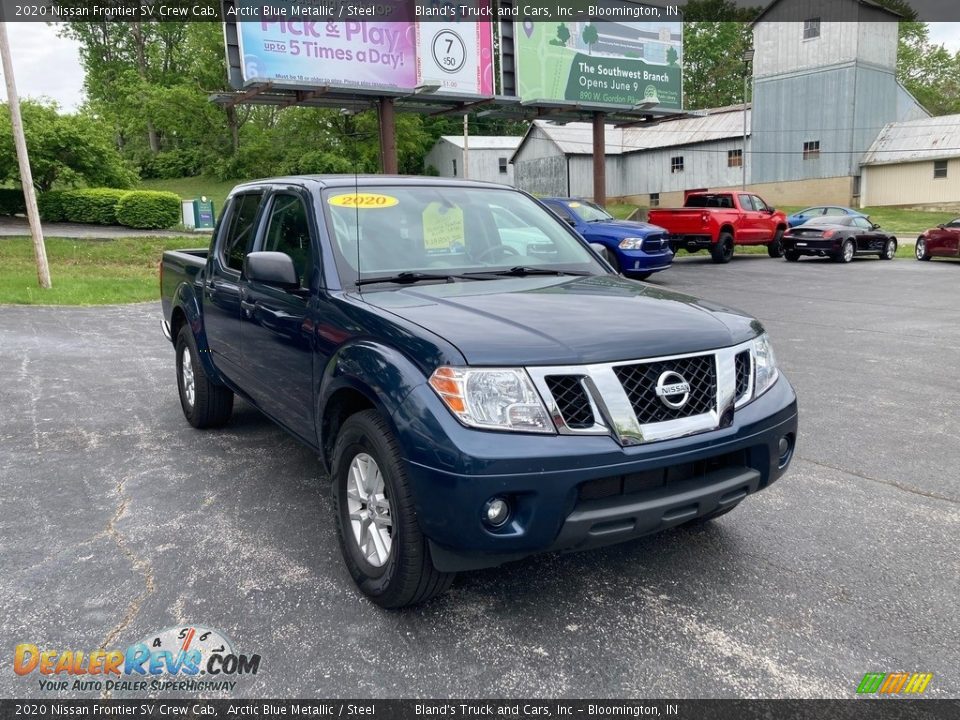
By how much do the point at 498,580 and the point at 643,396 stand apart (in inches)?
46.7

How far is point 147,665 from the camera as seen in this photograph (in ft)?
9.18

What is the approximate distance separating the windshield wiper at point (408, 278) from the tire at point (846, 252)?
20.6m

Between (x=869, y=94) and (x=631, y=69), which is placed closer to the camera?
(x=631, y=69)

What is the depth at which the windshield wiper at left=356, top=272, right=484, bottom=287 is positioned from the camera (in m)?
3.65

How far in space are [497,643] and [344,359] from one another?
1323 millimetres

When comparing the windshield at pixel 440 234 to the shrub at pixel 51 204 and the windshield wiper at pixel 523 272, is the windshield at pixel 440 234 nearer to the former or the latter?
the windshield wiper at pixel 523 272

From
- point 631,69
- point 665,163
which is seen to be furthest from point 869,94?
point 631,69

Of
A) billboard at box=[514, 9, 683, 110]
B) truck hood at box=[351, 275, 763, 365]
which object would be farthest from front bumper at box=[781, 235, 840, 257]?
truck hood at box=[351, 275, 763, 365]

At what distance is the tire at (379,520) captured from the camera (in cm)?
282

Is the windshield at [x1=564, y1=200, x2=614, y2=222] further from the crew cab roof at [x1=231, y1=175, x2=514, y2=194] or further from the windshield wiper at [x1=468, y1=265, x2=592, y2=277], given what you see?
the windshield wiper at [x1=468, y1=265, x2=592, y2=277]

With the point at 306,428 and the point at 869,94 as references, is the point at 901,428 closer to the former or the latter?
the point at 306,428

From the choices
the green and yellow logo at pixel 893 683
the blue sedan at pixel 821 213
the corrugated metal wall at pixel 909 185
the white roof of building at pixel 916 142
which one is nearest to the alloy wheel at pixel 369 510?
the green and yellow logo at pixel 893 683

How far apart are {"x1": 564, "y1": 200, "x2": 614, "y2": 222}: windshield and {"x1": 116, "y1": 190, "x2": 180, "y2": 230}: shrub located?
15.2 m

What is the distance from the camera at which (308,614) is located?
312 centimetres
